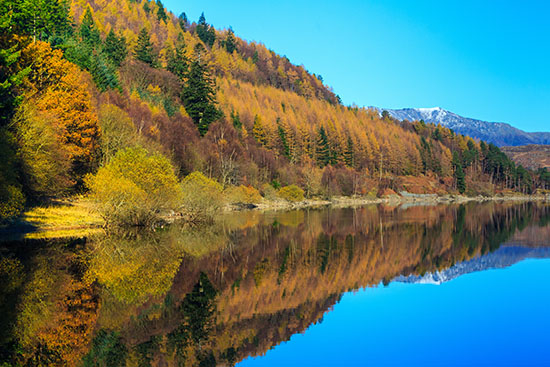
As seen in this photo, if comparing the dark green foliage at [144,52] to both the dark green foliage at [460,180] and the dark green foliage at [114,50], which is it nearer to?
the dark green foliage at [114,50]

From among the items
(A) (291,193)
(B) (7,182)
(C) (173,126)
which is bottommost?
(A) (291,193)

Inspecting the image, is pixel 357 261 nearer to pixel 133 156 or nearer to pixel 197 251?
pixel 197 251

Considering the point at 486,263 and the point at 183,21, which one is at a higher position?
A: the point at 183,21

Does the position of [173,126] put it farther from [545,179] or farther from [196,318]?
[545,179]

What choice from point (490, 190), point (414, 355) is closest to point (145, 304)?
point (414, 355)

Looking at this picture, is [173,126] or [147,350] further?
[173,126]

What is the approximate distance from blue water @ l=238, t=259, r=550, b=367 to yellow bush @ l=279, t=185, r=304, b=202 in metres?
62.9

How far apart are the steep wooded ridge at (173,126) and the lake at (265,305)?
761 cm

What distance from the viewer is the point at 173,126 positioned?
6544 centimetres

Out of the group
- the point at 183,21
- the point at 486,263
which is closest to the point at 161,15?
the point at 183,21

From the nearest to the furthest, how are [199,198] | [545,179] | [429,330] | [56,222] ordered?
1. [429,330]
2. [56,222]
3. [199,198]
4. [545,179]

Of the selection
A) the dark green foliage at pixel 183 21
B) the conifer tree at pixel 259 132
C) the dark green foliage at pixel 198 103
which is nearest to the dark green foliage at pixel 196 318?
the dark green foliage at pixel 198 103

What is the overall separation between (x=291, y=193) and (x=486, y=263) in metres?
58.4

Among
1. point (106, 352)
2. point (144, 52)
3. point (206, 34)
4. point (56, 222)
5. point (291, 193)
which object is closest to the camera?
point (106, 352)
